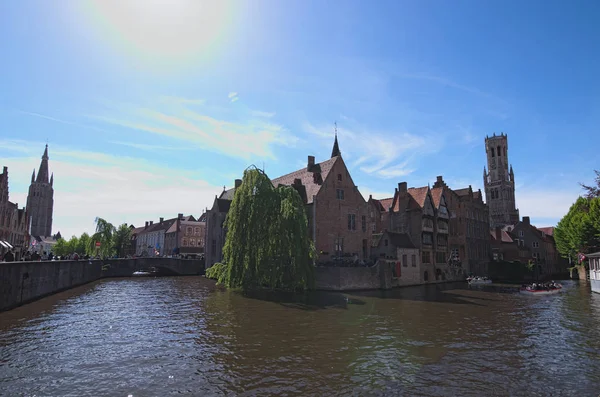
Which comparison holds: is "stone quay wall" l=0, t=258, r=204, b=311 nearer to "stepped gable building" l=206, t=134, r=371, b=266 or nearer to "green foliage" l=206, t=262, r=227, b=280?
"green foliage" l=206, t=262, r=227, b=280

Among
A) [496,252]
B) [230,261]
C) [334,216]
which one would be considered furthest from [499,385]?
[496,252]

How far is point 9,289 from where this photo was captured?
85.9 ft

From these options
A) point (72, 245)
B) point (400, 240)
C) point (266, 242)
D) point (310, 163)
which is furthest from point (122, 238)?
point (266, 242)

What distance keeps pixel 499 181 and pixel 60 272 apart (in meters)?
141

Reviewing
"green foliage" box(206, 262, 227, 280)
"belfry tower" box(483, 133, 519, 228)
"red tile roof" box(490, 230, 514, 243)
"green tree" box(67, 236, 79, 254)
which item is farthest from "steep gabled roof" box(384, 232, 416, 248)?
"green tree" box(67, 236, 79, 254)

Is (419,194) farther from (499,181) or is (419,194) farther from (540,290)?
(499,181)

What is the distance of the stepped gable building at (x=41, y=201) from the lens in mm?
159500

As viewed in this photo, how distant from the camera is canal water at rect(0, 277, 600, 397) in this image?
1238 cm

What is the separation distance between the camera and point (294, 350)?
1636 centimetres

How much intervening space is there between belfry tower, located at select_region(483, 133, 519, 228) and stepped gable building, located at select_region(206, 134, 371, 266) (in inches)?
3754

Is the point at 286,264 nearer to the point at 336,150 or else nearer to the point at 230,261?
the point at 230,261

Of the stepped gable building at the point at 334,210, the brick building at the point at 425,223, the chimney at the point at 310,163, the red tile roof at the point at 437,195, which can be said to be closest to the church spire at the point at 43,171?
the stepped gable building at the point at 334,210

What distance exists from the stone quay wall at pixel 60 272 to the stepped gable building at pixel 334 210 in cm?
2709

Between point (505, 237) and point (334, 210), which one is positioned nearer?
point (334, 210)
